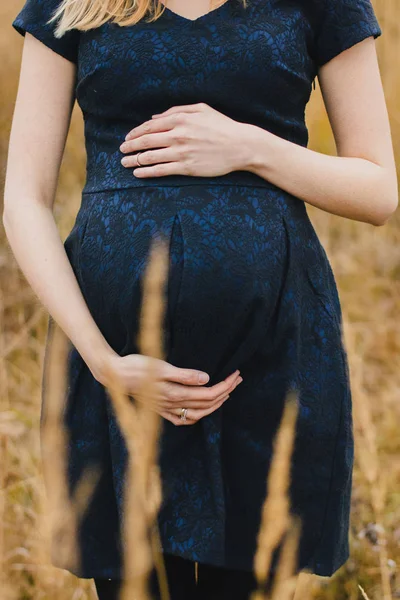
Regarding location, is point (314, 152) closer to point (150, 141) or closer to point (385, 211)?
point (385, 211)

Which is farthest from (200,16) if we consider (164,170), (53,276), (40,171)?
(53,276)

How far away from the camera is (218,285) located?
49.6 inches

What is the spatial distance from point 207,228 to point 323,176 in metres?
0.22

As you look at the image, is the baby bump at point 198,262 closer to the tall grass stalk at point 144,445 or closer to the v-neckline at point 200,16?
the tall grass stalk at point 144,445

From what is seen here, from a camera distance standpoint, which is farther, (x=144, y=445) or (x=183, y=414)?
(x=183, y=414)

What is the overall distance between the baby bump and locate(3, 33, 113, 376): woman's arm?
0.07 meters

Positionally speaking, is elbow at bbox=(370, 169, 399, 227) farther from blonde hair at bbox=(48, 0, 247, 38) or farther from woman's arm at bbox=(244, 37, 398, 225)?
blonde hair at bbox=(48, 0, 247, 38)

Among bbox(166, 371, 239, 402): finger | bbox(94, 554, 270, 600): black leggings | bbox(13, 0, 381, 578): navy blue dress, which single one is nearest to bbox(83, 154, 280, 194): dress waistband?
bbox(13, 0, 381, 578): navy blue dress

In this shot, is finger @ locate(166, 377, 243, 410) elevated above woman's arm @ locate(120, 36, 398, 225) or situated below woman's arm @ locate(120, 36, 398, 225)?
below

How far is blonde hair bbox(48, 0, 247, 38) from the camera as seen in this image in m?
1.32

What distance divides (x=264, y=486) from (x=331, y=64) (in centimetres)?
72

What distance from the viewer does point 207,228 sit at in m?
1.27

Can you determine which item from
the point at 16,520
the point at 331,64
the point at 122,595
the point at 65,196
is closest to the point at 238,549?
the point at 122,595

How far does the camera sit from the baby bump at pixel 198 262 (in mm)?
1262
